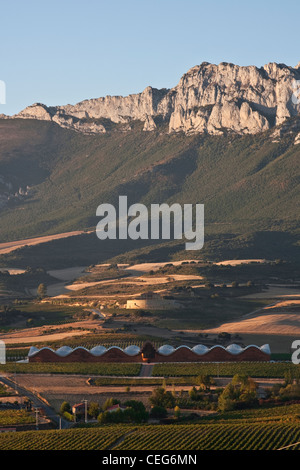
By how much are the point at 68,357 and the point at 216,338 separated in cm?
2469

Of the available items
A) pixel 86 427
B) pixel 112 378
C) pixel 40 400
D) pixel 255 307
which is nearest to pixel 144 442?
pixel 86 427

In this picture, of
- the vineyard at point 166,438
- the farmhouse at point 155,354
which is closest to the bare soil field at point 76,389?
the farmhouse at point 155,354

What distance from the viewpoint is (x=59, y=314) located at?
17362 centimetres

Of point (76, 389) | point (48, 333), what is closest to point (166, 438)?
point (76, 389)

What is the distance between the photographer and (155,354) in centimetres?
12700

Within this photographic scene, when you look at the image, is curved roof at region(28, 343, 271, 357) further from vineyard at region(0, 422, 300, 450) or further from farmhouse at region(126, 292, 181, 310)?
vineyard at region(0, 422, 300, 450)

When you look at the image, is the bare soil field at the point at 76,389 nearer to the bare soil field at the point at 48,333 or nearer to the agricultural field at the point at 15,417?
the agricultural field at the point at 15,417

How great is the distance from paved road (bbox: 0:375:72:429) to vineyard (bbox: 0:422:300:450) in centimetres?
644

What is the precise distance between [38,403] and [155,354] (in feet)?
86.3
